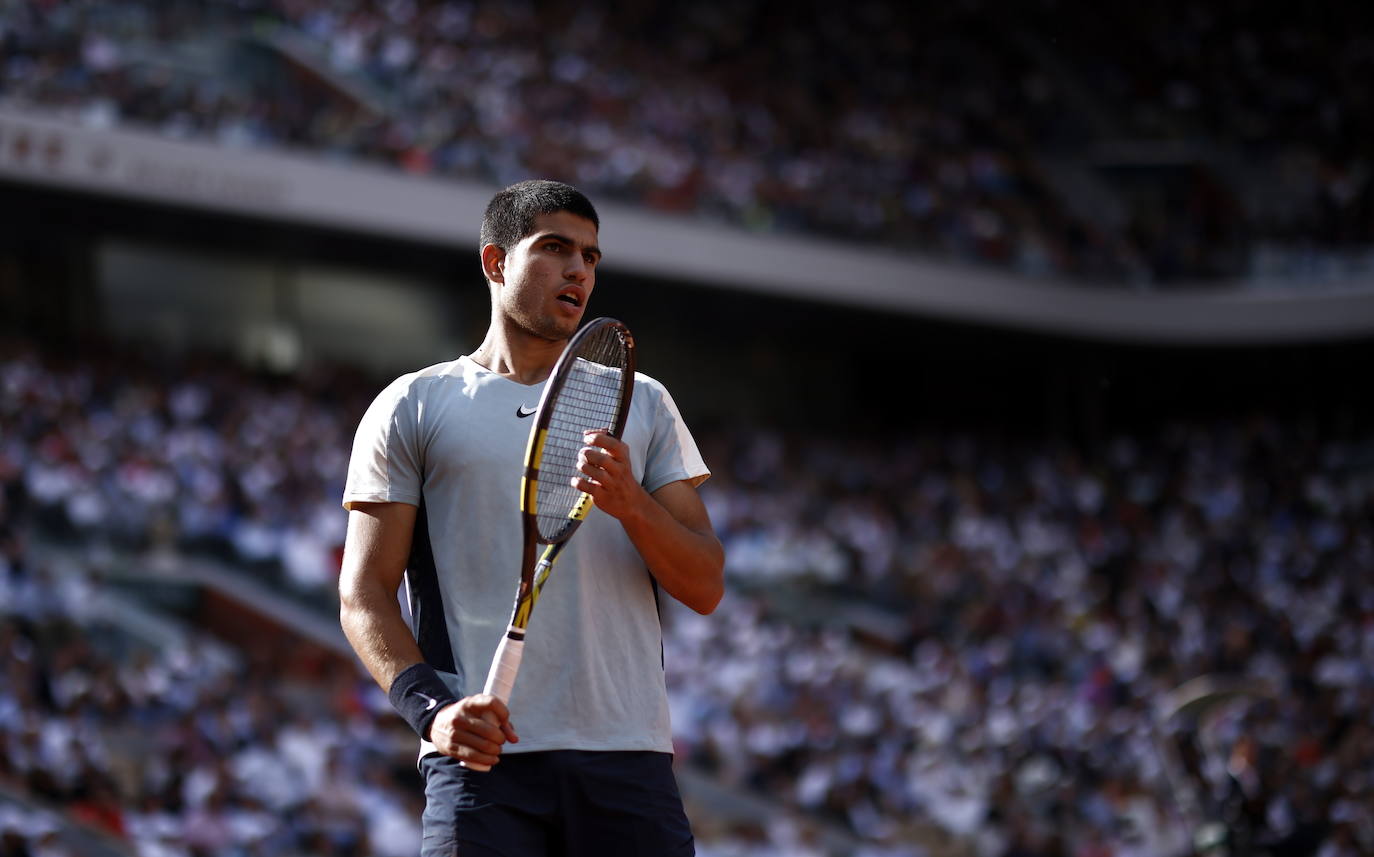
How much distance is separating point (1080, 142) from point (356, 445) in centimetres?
2471

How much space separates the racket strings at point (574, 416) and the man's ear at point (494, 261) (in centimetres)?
25

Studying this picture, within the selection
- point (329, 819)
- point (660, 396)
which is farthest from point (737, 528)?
point (660, 396)

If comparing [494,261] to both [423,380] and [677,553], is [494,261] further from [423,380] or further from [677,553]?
[677,553]

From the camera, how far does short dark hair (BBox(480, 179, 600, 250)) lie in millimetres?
3051

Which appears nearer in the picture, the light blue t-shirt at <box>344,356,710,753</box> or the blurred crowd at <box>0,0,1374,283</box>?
the light blue t-shirt at <box>344,356,710,753</box>

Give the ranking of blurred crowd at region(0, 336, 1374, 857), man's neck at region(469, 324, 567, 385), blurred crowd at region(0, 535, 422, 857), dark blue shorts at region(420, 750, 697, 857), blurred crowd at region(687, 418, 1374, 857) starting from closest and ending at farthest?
dark blue shorts at region(420, 750, 697, 857) → man's neck at region(469, 324, 567, 385) → blurred crowd at region(0, 535, 422, 857) → blurred crowd at region(0, 336, 1374, 857) → blurred crowd at region(687, 418, 1374, 857)

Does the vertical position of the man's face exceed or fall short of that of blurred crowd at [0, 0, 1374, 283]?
it falls short

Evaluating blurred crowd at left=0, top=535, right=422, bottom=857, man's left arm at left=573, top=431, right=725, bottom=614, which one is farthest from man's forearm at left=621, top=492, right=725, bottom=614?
blurred crowd at left=0, top=535, right=422, bottom=857

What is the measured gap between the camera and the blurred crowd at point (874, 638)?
10617 mm

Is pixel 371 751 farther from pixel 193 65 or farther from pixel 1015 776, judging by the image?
pixel 193 65

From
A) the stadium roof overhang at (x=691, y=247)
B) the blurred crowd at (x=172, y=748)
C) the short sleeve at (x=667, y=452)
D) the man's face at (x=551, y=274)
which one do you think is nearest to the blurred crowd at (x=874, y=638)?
the blurred crowd at (x=172, y=748)

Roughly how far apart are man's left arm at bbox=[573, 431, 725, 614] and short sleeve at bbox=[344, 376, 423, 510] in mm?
367

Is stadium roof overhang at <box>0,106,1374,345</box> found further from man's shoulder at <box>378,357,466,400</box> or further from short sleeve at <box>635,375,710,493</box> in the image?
short sleeve at <box>635,375,710,493</box>

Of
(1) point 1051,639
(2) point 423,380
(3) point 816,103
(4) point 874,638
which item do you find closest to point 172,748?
(2) point 423,380
